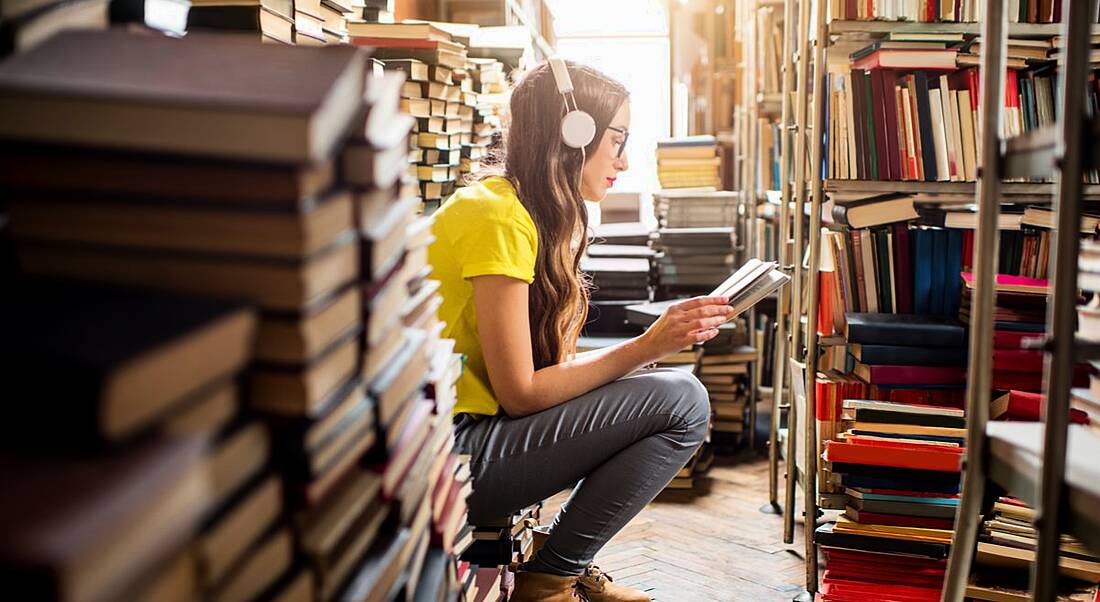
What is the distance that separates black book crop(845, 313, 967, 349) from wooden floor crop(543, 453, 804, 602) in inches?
25.1

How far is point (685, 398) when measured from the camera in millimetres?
1834

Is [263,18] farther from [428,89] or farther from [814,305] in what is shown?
[814,305]

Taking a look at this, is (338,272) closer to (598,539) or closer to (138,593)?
(138,593)

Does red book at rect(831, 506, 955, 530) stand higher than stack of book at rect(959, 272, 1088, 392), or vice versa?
stack of book at rect(959, 272, 1088, 392)

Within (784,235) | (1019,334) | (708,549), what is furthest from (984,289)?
(784,235)

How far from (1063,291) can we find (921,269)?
4.58 feet

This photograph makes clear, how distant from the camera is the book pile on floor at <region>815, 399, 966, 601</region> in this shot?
1999mm

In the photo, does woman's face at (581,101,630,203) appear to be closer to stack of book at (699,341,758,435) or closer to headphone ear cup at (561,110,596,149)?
headphone ear cup at (561,110,596,149)

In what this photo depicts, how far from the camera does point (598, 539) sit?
183 cm

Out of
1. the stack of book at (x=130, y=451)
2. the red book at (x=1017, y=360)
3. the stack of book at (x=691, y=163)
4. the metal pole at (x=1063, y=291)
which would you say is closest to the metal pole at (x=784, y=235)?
the red book at (x=1017, y=360)

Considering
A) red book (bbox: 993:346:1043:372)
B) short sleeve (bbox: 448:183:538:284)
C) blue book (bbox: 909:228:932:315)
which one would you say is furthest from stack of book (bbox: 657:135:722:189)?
short sleeve (bbox: 448:183:538:284)

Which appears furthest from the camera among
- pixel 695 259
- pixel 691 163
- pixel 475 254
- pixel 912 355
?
pixel 691 163

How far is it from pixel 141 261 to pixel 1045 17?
6.80 feet

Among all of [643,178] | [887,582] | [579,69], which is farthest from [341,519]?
[643,178]
